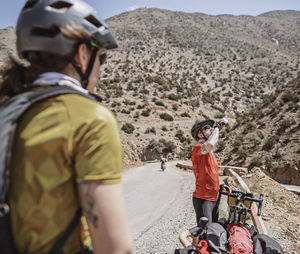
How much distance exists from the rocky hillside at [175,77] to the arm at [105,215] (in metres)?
18.0

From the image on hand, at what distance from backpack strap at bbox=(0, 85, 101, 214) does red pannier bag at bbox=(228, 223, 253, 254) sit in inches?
118

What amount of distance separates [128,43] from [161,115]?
143 ft

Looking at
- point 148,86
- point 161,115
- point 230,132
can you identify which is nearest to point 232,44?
point 148,86

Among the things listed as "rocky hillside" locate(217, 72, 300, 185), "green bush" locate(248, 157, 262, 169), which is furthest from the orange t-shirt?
"green bush" locate(248, 157, 262, 169)

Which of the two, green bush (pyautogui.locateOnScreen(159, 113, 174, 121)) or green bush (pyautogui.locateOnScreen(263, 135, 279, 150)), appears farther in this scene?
green bush (pyautogui.locateOnScreen(159, 113, 174, 121))

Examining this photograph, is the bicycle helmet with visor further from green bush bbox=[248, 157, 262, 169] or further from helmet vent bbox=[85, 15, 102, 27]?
green bush bbox=[248, 157, 262, 169]

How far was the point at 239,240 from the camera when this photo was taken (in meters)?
3.22

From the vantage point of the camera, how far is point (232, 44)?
80500mm

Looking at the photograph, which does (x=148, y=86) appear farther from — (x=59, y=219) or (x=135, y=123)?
(x=59, y=219)

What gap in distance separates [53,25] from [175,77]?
6213 cm

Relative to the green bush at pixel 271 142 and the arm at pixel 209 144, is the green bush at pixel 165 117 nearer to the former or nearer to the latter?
the green bush at pixel 271 142

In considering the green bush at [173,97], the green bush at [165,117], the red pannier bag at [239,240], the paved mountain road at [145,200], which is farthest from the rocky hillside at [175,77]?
the red pannier bag at [239,240]

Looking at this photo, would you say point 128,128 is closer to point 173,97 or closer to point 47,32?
point 173,97

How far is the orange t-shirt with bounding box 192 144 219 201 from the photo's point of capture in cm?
402
